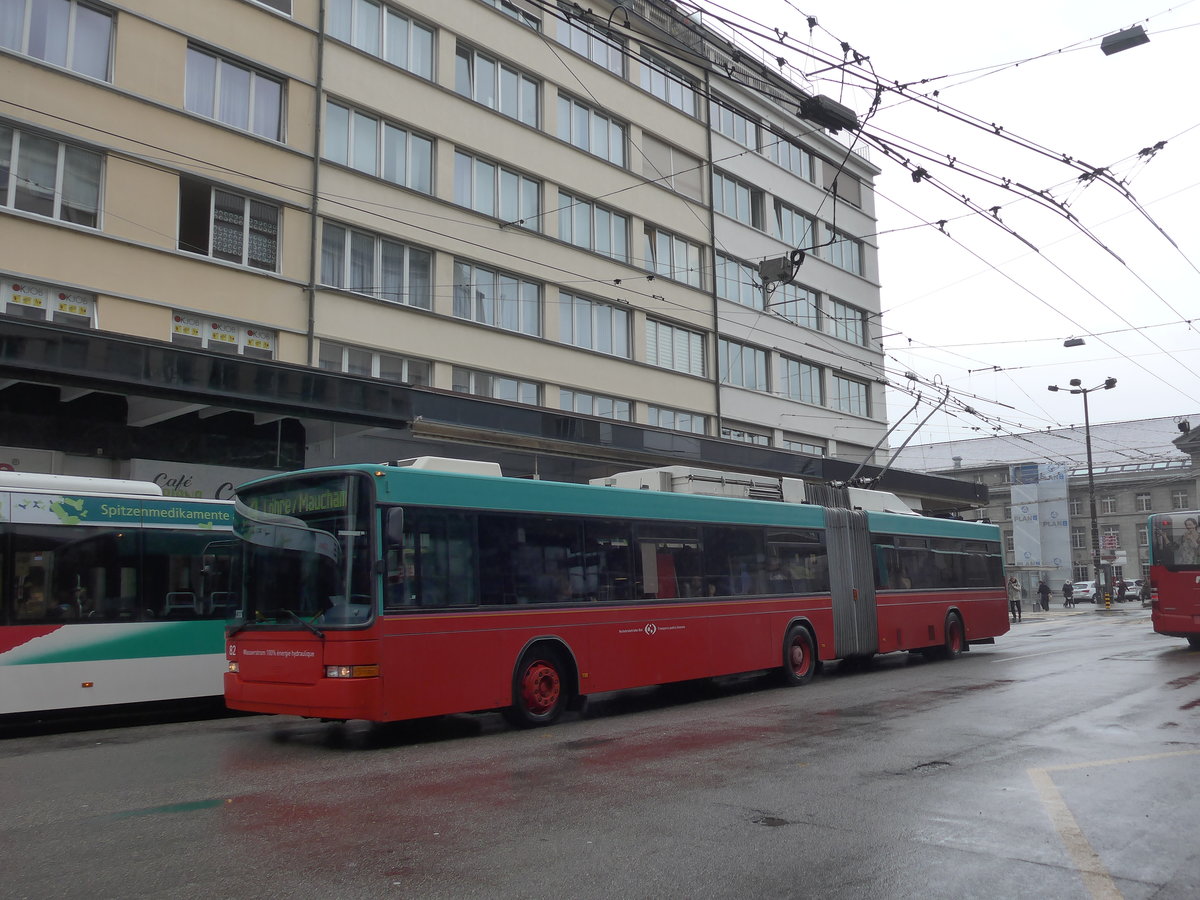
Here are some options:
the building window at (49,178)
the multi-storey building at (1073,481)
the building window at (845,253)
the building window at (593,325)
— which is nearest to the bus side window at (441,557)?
the building window at (49,178)

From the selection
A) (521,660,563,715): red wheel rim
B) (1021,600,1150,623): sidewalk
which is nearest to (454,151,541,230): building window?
(521,660,563,715): red wheel rim

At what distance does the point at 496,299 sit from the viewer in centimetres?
2503

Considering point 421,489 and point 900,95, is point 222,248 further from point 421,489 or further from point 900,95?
point 900,95

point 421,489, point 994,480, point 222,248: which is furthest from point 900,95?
point 994,480

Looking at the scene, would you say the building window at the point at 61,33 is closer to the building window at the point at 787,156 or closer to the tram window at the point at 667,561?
the tram window at the point at 667,561

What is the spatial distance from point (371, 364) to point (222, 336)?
3480 millimetres

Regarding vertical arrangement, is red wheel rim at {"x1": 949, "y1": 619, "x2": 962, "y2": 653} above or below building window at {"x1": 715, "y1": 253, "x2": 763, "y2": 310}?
below

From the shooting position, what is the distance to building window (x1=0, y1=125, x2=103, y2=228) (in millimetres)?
16750

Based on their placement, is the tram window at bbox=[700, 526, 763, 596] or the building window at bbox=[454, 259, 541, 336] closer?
the tram window at bbox=[700, 526, 763, 596]

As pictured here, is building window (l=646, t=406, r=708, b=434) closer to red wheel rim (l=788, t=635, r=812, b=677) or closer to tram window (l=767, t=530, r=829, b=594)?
tram window (l=767, t=530, r=829, b=594)

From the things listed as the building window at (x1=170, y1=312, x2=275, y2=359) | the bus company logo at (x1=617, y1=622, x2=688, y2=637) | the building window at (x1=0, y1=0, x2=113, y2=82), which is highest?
the building window at (x1=0, y1=0, x2=113, y2=82)

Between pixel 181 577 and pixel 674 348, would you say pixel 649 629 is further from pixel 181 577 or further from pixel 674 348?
pixel 674 348

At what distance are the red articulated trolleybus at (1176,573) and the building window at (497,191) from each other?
53.2 feet

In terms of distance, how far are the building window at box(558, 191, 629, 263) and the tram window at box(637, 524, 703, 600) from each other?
15.1 m
